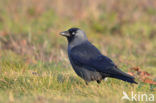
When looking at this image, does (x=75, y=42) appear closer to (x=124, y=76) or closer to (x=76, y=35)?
(x=76, y=35)

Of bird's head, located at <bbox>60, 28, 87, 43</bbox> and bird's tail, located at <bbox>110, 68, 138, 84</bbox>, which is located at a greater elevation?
bird's head, located at <bbox>60, 28, 87, 43</bbox>

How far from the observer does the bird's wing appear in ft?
17.3

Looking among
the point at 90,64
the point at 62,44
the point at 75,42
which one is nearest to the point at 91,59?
the point at 90,64

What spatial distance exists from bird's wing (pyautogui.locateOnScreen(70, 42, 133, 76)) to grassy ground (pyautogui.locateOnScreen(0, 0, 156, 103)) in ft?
0.98

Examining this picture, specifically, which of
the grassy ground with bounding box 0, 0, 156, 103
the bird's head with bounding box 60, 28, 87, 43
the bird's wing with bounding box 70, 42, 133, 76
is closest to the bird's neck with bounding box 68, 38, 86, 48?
the bird's head with bounding box 60, 28, 87, 43

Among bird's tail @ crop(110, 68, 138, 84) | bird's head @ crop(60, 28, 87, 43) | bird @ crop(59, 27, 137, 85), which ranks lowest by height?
bird's tail @ crop(110, 68, 138, 84)

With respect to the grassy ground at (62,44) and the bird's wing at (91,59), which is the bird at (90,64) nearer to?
the bird's wing at (91,59)

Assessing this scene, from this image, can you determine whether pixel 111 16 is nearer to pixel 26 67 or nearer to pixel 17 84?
pixel 26 67

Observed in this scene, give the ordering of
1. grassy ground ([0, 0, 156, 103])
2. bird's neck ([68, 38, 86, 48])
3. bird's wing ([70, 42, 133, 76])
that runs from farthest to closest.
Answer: bird's neck ([68, 38, 86, 48]) → bird's wing ([70, 42, 133, 76]) → grassy ground ([0, 0, 156, 103])

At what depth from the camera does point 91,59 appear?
5492 mm

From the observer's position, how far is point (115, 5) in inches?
499

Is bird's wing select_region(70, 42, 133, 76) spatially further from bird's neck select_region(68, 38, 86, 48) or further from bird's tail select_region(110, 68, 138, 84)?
bird's neck select_region(68, 38, 86, 48)

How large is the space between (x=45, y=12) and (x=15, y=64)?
21.1ft

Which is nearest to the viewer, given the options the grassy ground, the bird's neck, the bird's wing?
the grassy ground
